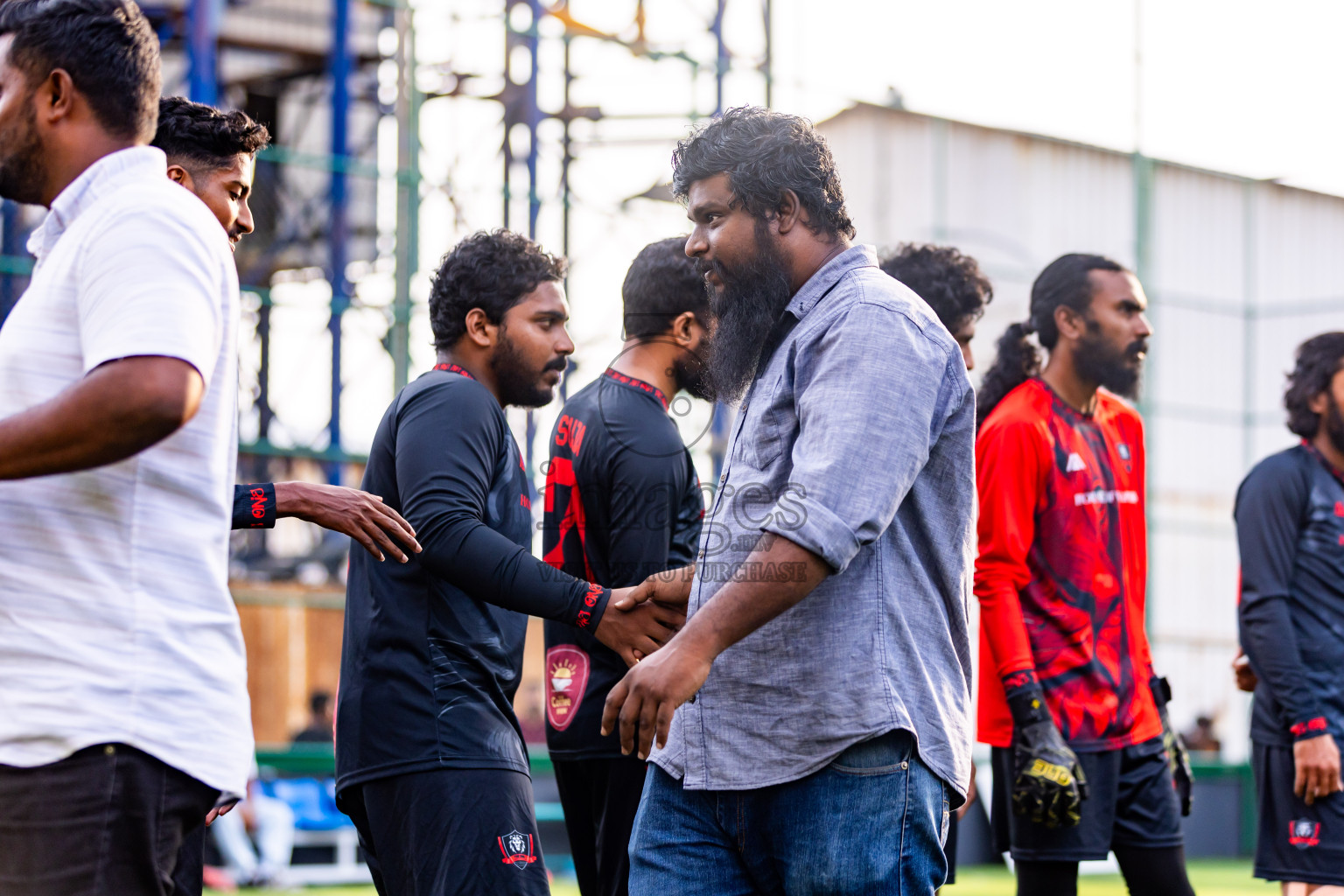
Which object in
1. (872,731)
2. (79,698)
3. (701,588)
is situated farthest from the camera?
(701,588)

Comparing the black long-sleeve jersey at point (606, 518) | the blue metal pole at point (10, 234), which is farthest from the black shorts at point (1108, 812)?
the blue metal pole at point (10, 234)

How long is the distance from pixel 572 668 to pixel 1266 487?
245cm

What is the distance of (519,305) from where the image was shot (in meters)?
3.83

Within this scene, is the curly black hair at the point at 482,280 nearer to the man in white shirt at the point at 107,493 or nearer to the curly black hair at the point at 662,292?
the curly black hair at the point at 662,292

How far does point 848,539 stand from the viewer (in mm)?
2574

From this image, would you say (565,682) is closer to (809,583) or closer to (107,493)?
(809,583)

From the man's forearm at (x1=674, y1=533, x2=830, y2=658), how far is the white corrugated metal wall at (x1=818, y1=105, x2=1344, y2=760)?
13531 millimetres

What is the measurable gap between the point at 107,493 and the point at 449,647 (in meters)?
1.31

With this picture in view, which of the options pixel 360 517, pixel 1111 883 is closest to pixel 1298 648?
pixel 360 517

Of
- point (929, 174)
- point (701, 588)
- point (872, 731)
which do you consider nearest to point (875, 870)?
point (872, 731)

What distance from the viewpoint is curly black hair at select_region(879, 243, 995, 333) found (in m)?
4.59

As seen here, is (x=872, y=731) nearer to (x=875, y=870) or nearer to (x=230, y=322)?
(x=875, y=870)

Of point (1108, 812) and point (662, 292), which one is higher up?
point (662, 292)

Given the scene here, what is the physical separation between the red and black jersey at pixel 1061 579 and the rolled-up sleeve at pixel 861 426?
65.1 inches
